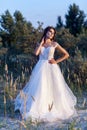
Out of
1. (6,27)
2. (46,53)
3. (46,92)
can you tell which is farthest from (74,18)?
(46,92)

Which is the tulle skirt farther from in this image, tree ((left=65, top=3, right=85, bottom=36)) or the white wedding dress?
tree ((left=65, top=3, right=85, bottom=36))

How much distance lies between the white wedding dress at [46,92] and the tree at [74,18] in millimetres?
12013

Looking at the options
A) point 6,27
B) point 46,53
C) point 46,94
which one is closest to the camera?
point 46,94

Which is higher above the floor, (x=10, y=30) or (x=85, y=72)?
(x=10, y=30)

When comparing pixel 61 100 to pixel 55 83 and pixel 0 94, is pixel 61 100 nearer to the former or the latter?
pixel 55 83

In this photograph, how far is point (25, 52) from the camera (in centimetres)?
1546

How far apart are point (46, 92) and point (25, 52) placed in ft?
21.9

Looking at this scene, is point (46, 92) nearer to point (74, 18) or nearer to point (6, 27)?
point (6, 27)

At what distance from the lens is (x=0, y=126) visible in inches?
310

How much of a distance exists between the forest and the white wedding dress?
0.54 meters

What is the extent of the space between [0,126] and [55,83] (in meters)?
1.56

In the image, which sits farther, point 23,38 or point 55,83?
point 23,38

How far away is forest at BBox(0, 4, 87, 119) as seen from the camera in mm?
11383

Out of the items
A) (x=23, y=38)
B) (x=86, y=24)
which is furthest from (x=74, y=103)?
(x=86, y=24)
